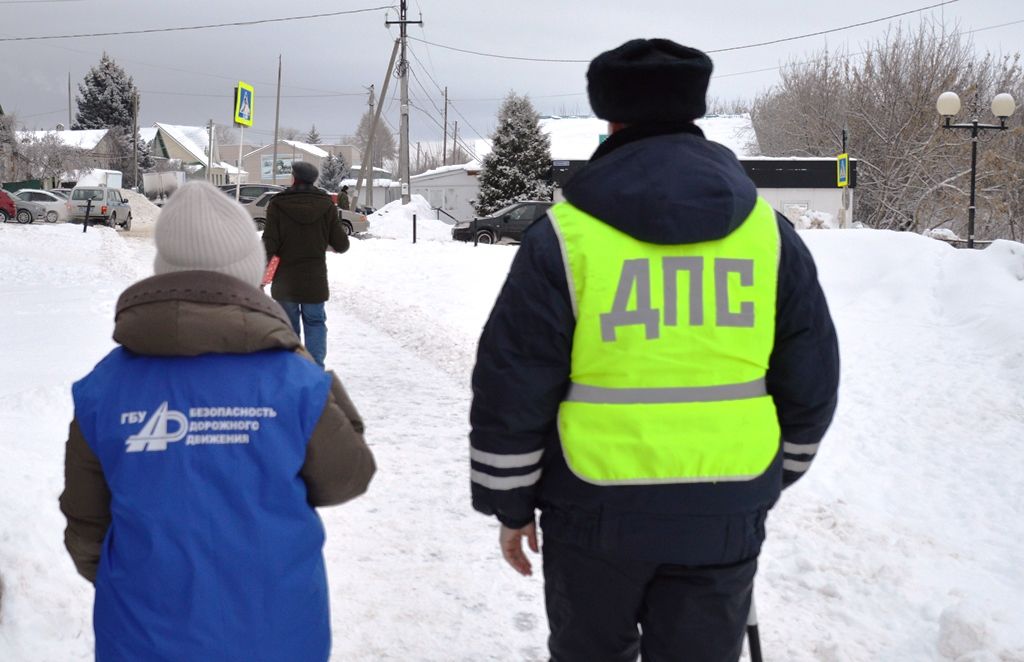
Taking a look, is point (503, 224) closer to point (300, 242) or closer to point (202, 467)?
point (300, 242)

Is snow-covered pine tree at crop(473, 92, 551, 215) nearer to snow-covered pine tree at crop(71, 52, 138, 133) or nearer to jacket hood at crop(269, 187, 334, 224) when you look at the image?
jacket hood at crop(269, 187, 334, 224)

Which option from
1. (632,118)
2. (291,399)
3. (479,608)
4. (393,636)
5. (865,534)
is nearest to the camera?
(291,399)

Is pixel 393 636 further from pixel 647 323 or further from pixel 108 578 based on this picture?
pixel 647 323

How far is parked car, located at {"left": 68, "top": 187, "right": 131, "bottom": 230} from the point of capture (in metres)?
32.6

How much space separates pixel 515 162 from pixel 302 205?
33.2 meters

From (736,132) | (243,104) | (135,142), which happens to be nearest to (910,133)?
(736,132)

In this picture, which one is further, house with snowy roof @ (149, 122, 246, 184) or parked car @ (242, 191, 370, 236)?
house with snowy roof @ (149, 122, 246, 184)

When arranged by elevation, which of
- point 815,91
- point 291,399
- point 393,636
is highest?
point 815,91

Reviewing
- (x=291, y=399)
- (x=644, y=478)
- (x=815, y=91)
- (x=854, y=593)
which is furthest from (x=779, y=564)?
(x=815, y=91)

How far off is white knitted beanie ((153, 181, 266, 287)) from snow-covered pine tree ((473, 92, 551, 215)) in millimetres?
37504

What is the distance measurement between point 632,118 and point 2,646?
2852mm

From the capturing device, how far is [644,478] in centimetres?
200

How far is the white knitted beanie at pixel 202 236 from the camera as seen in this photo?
2064mm

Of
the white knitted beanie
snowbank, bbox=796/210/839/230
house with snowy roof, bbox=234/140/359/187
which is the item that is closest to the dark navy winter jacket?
the white knitted beanie
